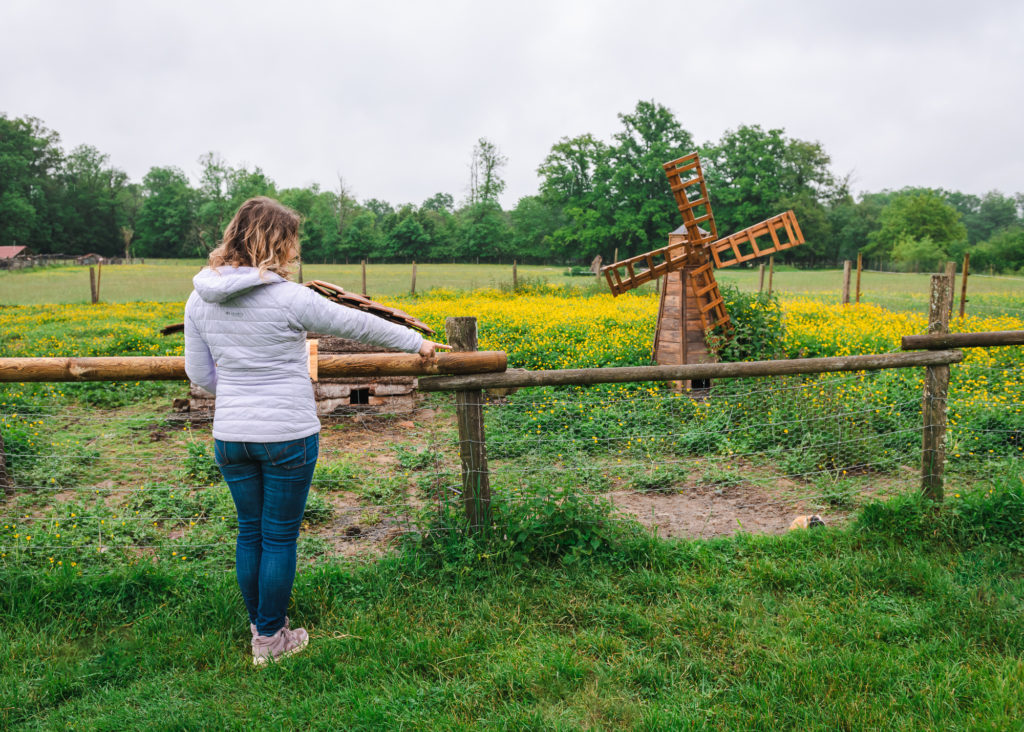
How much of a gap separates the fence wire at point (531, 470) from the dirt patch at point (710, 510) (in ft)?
0.08

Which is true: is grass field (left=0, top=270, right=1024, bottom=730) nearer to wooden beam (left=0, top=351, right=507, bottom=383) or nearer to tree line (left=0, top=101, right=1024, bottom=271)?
wooden beam (left=0, top=351, right=507, bottom=383)

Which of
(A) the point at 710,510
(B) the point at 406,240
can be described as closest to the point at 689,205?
(A) the point at 710,510

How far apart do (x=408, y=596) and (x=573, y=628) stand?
950 millimetres

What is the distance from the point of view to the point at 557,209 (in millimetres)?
73312

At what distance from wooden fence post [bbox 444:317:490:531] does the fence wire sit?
0.08 metres

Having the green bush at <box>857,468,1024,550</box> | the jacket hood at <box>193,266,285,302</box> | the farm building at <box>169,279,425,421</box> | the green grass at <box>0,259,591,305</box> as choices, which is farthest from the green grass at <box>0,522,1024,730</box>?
the green grass at <box>0,259,591,305</box>

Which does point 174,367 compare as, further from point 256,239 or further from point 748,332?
point 748,332

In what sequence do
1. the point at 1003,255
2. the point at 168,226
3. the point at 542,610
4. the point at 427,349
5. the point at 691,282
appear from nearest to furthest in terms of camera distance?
the point at 427,349 < the point at 542,610 < the point at 691,282 < the point at 1003,255 < the point at 168,226

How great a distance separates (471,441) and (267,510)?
1.29 meters

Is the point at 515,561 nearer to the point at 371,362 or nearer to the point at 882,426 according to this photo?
the point at 371,362

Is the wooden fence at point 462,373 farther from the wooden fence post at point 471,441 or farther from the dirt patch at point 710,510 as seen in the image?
the dirt patch at point 710,510

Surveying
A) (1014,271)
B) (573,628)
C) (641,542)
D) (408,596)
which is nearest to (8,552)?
(408,596)

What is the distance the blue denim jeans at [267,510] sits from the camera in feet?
9.55

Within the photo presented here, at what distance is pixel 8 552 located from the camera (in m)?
4.09
